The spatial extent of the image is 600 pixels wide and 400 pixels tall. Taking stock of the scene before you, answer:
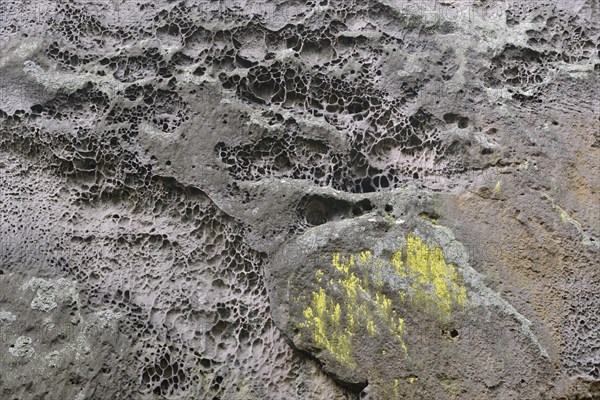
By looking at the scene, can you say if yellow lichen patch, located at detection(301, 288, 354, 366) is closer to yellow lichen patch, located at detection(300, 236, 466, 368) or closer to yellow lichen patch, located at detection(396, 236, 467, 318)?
yellow lichen patch, located at detection(300, 236, 466, 368)

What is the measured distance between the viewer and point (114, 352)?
1.82 m

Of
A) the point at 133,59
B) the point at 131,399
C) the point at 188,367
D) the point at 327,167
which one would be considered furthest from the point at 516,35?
the point at 131,399

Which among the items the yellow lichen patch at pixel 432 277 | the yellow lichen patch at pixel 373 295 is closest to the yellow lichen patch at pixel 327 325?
the yellow lichen patch at pixel 373 295

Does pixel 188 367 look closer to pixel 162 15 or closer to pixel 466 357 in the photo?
pixel 466 357

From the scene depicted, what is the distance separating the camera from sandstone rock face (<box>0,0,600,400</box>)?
5.86ft

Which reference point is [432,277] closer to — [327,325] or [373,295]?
[373,295]

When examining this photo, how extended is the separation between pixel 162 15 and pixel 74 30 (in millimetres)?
258

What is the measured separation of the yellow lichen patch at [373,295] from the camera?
1778mm

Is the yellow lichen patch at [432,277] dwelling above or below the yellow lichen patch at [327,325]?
above

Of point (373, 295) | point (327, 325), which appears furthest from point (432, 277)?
point (327, 325)

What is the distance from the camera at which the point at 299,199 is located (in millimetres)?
1893

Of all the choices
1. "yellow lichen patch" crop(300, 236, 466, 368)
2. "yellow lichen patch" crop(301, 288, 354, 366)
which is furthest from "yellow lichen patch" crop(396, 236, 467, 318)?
"yellow lichen patch" crop(301, 288, 354, 366)

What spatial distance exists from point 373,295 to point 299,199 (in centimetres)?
30

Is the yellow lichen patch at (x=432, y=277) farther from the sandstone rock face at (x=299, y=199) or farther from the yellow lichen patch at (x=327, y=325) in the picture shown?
the yellow lichen patch at (x=327, y=325)
